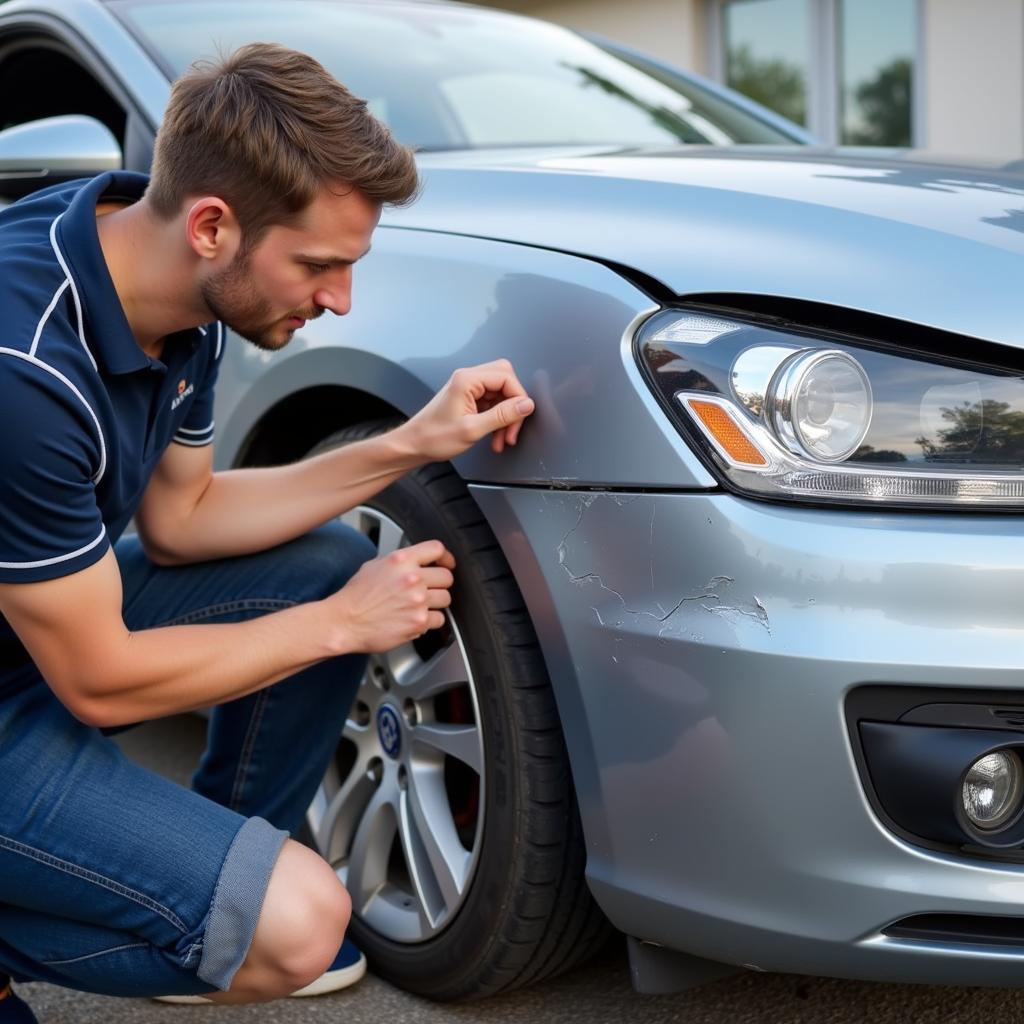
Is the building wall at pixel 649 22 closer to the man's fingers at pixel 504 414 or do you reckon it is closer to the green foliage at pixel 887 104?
the green foliage at pixel 887 104

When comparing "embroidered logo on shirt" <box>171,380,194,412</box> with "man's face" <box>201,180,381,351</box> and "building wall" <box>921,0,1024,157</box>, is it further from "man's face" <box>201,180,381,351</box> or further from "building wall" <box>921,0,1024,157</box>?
"building wall" <box>921,0,1024,157</box>

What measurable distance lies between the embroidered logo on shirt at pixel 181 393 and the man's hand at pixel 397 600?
345mm

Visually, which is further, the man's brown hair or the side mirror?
the side mirror

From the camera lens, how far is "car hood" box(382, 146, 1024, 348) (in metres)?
1.48

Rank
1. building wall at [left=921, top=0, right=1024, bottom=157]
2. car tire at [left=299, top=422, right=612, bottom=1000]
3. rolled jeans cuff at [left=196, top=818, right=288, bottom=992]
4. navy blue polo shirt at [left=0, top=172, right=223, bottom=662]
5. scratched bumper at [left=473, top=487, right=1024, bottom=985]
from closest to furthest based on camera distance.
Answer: scratched bumper at [left=473, top=487, right=1024, bottom=985], navy blue polo shirt at [left=0, top=172, right=223, bottom=662], rolled jeans cuff at [left=196, top=818, right=288, bottom=992], car tire at [left=299, top=422, right=612, bottom=1000], building wall at [left=921, top=0, right=1024, bottom=157]

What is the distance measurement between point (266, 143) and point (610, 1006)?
4.02 ft

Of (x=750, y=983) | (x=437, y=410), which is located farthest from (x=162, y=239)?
(x=750, y=983)

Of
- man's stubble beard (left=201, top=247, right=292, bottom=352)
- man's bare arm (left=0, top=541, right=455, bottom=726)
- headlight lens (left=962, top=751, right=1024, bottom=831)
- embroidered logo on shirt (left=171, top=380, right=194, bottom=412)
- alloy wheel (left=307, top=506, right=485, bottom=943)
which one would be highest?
man's stubble beard (left=201, top=247, right=292, bottom=352)

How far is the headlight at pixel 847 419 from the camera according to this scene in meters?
1.43

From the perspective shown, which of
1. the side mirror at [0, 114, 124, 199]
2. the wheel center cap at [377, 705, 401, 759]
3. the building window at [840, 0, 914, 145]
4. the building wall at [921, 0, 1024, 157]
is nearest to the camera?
the wheel center cap at [377, 705, 401, 759]

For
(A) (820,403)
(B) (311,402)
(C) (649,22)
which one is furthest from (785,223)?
(C) (649,22)

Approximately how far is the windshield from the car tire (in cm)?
97

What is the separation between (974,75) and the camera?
798cm

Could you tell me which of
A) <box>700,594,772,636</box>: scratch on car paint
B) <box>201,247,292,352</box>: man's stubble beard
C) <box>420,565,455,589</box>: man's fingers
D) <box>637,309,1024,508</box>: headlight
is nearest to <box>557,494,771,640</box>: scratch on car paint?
<box>700,594,772,636</box>: scratch on car paint
